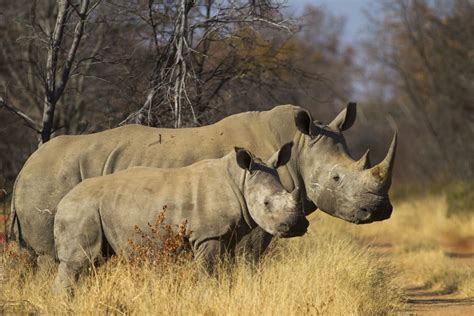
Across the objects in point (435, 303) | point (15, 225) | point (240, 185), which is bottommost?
point (435, 303)

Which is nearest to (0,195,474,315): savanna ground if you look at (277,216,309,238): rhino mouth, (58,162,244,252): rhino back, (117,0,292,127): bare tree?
(58,162,244,252): rhino back

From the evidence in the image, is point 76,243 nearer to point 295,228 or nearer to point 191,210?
point 191,210

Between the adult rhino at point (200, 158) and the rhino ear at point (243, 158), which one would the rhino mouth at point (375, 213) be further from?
the rhino ear at point (243, 158)

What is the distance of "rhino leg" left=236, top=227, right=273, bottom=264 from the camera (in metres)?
8.91

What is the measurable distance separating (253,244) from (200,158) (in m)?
0.96

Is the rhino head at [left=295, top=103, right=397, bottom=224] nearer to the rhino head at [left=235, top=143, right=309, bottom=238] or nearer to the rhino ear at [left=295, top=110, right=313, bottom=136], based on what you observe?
the rhino ear at [left=295, top=110, right=313, bottom=136]

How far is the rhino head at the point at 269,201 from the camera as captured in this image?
8.28 m

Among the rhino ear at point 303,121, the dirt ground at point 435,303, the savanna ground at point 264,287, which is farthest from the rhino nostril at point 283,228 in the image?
the dirt ground at point 435,303

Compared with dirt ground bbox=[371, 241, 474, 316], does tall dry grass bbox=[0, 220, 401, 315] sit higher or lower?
higher

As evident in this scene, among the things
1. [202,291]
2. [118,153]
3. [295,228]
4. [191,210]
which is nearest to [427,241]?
[118,153]

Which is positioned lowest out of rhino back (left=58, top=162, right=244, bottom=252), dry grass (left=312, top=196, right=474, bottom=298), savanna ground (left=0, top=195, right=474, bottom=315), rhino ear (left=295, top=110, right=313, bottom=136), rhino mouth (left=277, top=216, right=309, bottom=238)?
dry grass (left=312, top=196, right=474, bottom=298)

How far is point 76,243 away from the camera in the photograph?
8.41 meters

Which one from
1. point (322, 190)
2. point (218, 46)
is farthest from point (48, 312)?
point (218, 46)

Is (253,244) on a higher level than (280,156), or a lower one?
lower
